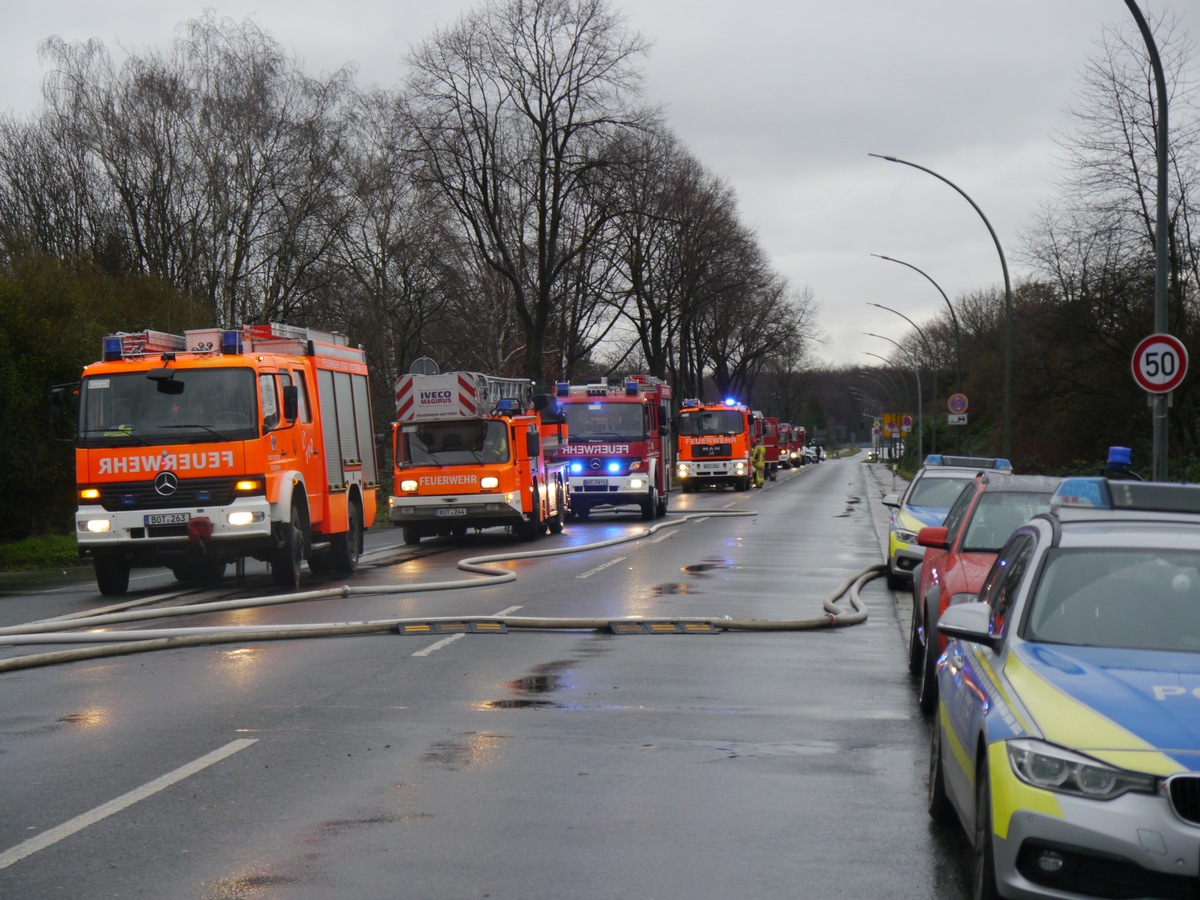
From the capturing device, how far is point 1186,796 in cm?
435

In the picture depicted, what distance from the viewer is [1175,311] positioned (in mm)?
36719

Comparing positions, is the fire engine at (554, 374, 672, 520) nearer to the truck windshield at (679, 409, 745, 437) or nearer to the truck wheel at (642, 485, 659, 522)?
the truck wheel at (642, 485, 659, 522)

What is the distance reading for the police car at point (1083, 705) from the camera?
14.3ft

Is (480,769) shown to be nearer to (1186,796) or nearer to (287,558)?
(1186,796)

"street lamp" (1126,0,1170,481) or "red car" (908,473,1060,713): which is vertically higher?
"street lamp" (1126,0,1170,481)

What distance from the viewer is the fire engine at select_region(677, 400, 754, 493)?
55.9 metres

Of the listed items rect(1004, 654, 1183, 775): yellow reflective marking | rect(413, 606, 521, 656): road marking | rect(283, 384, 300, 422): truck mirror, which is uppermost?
rect(283, 384, 300, 422): truck mirror

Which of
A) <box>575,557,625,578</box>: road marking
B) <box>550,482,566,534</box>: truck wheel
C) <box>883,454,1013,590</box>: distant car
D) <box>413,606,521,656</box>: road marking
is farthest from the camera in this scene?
<box>550,482,566,534</box>: truck wheel

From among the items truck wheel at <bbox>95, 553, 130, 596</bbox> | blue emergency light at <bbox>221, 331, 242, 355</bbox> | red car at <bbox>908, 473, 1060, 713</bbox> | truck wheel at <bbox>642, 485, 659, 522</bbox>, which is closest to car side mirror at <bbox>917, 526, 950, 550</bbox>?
red car at <bbox>908, 473, 1060, 713</bbox>

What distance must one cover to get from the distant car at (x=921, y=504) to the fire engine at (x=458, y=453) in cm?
934

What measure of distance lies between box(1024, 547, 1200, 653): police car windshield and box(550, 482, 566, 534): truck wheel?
2362 centimetres

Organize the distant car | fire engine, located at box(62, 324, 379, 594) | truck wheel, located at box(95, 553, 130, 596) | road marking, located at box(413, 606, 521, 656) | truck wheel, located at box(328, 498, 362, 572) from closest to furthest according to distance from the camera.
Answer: road marking, located at box(413, 606, 521, 656) → the distant car → fire engine, located at box(62, 324, 379, 594) → truck wheel, located at box(95, 553, 130, 596) → truck wheel, located at box(328, 498, 362, 572)

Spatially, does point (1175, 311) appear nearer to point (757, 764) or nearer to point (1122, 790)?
point (757, 764)

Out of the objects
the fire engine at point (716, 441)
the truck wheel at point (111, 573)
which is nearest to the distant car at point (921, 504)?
the truck wheel at point (111, 573)
